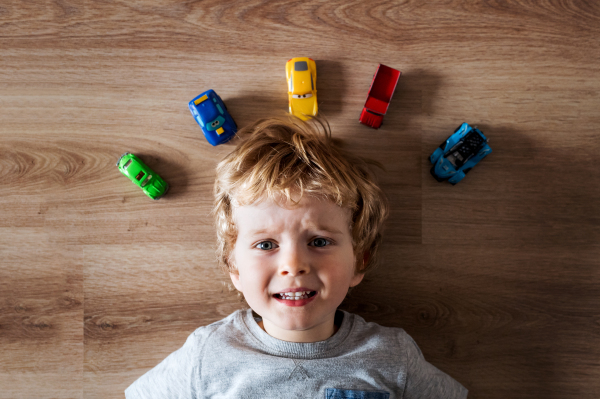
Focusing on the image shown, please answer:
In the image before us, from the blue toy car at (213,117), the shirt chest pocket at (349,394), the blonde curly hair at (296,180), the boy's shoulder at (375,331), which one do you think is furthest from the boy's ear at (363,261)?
the blue toy car at (213,117)

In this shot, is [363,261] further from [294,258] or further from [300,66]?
[300,66]

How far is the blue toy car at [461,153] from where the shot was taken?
2.85 feet

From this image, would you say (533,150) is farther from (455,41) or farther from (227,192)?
(227,192)

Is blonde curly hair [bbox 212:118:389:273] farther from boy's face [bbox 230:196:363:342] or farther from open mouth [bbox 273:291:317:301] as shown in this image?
open mouth [bbox 273:291:317:301]

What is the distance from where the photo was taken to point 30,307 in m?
0.91

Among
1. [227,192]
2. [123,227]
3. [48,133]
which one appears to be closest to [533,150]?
[227,192]

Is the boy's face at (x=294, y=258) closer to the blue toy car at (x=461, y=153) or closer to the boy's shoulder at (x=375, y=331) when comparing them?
the boy's shoulder at (x=375, y=331)

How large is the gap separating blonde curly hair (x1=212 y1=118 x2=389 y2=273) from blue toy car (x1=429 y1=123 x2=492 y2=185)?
0.53 feet

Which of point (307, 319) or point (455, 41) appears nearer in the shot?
point (307, 319)

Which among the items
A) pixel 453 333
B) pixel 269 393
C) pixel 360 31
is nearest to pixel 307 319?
pixel 269 393

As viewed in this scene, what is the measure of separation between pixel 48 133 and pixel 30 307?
405 millimetres

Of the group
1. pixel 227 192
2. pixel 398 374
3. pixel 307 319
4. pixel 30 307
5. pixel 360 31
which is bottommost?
pixel 30 307

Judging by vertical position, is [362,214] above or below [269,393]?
above

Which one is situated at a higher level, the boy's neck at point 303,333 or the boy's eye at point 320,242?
the boy's eye at point 320,242
